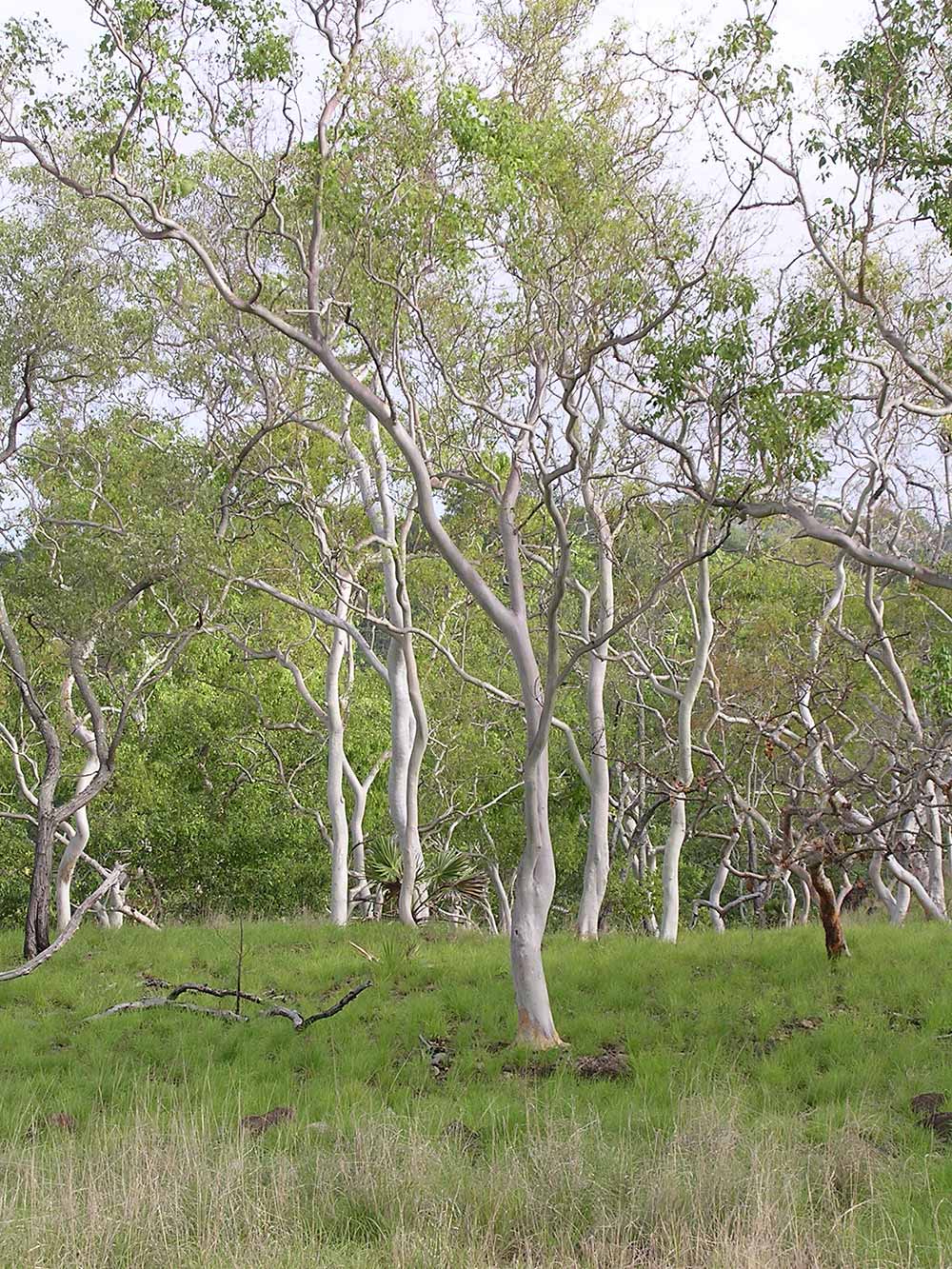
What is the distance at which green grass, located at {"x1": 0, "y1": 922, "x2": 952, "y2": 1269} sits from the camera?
5.96m

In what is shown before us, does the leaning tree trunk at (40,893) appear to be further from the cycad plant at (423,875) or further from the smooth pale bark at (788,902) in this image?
the smooth pale bark at (788,902)

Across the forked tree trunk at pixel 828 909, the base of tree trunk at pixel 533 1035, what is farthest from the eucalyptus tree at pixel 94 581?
the forked tree trunk at pixel 828 909

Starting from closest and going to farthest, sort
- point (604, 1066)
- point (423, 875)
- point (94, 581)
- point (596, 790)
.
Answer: point (604, 1066) < point (94, 581) < point (596, 790) < point (423, 875)

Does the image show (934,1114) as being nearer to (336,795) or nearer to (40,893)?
(40,893)

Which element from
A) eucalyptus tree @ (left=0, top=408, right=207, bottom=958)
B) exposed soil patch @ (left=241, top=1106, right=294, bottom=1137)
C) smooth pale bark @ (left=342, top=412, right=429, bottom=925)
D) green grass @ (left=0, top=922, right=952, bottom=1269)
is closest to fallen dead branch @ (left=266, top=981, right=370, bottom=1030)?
green grass @ (left=0, top=922, right=952, bottom=1269)

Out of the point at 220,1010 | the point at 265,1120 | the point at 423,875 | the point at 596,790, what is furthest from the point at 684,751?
the point at 265,1120

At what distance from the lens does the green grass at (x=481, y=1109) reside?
19.6ft

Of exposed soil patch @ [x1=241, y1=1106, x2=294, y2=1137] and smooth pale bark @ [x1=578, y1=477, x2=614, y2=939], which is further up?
smooth pale bark @ [x1=578, y1=477, x2=614, y2=939]

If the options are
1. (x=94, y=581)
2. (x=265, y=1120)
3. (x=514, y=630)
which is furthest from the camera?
(x=94, y=581)

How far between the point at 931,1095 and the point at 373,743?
61.2 feet

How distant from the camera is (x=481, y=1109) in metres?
9.09

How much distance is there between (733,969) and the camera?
44.1 feet

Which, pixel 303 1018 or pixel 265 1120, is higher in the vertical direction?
pixel 303 1018

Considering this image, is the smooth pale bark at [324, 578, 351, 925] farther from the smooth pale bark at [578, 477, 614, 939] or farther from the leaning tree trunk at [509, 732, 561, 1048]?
the leaning tree trunk at [509, 732, 561, 1048]
